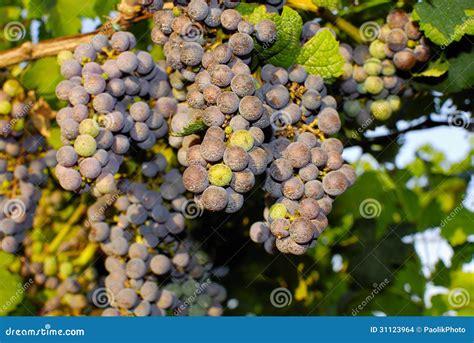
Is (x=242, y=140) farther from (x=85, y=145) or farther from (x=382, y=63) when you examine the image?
(x=382, y=63)

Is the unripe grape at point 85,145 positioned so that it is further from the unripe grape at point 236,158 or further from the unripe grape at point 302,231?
the unripe grape at point 302,231

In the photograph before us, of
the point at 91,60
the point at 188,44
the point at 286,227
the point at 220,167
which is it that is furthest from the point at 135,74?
the point at 286,227

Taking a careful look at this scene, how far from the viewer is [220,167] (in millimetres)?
1359

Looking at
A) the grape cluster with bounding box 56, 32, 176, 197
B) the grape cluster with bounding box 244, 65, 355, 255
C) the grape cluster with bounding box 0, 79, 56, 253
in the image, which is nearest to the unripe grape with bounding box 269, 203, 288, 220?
the grape cluster with bounding box 244, 65, 355, 255

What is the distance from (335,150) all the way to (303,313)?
152 cm

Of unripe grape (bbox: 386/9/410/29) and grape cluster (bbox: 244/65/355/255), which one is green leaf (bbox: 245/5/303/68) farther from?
unripe grape (bbox: 386/9/410/29)

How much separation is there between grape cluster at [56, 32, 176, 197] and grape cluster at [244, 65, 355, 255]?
1.27ft

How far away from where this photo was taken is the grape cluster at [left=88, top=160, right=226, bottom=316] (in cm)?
203

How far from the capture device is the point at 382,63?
2.02m

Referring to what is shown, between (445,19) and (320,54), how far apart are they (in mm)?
469

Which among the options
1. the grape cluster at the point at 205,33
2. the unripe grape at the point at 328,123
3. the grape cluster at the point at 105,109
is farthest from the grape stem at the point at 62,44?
the unripe grape at the point at 328,123

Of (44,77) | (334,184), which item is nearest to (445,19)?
(334,184)

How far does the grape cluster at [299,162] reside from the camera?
1466 mm

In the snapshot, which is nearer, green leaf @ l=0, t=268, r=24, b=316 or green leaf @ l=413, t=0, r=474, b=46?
green leaf @ l=413, t=0, r=474, b=46
